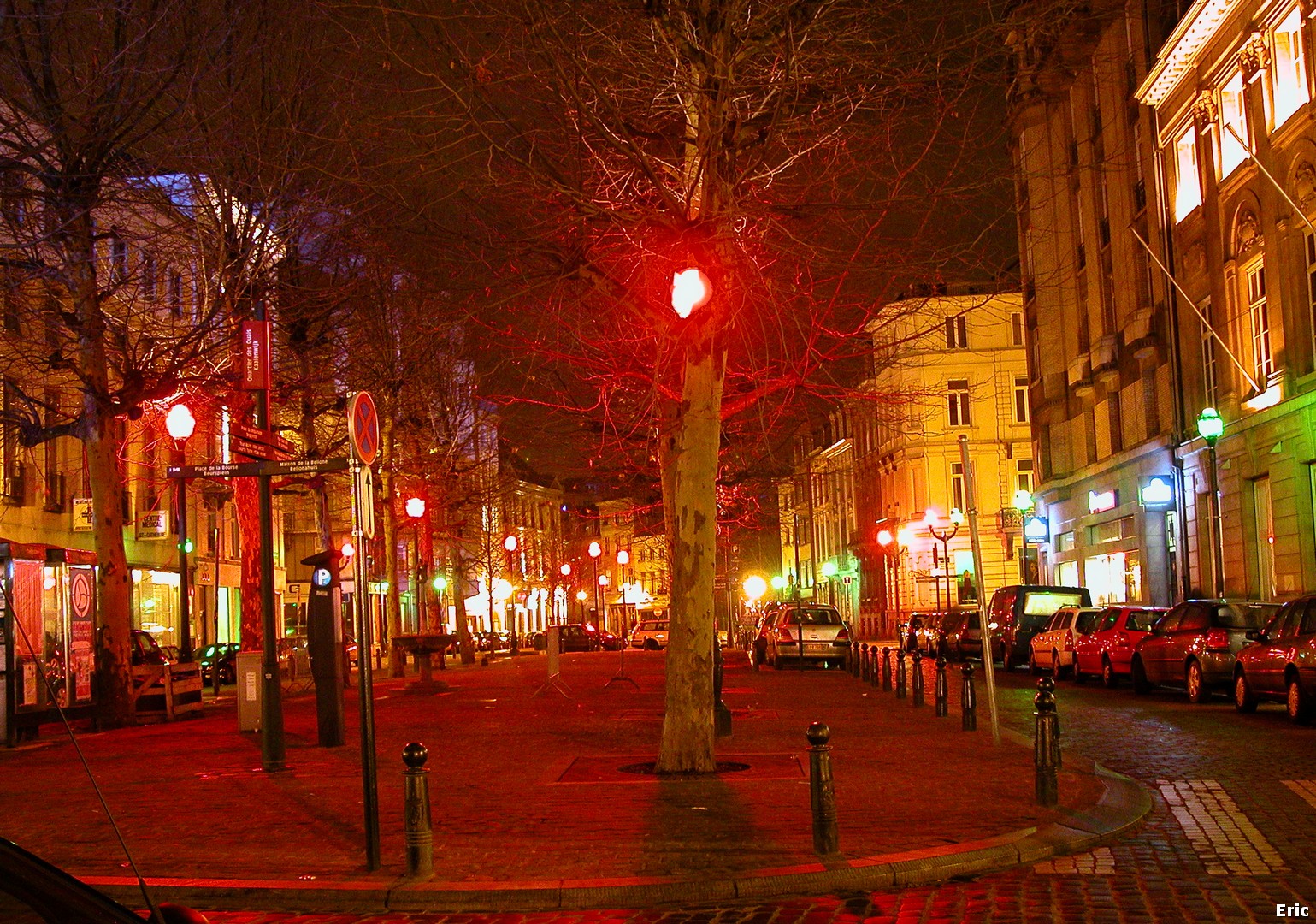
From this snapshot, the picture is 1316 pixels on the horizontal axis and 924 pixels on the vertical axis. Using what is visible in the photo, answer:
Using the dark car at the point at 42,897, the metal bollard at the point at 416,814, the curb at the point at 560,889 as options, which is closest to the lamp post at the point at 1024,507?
the curb at the point at 560,889

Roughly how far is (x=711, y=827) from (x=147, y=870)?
3760mm

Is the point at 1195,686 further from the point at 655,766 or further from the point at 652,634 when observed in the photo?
the point at 652,634

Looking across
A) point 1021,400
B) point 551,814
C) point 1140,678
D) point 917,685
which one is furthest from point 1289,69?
point 1021,400

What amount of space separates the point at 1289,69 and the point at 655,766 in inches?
998

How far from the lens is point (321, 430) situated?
42.9 metres

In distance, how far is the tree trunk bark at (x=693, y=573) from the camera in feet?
43.0

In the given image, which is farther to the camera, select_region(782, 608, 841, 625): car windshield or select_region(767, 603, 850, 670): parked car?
select_region(782, 608, 841, 625): car windshield

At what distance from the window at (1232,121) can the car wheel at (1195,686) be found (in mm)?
16600

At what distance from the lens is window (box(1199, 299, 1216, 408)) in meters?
38.4

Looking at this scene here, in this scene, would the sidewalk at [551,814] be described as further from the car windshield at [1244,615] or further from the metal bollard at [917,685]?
the car windshield at [1244,615]

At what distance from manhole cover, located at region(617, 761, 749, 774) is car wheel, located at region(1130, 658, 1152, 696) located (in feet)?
44.9

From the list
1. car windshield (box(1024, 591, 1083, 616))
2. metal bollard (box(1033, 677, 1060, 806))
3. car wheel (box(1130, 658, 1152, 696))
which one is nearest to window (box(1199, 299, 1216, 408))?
car windshield (box(1024, 591, 1083, 616))

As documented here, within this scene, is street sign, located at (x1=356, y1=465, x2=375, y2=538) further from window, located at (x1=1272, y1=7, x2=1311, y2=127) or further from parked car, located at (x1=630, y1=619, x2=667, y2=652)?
parked car, located at (x1=630, y1=619, x2=667, y2=652)

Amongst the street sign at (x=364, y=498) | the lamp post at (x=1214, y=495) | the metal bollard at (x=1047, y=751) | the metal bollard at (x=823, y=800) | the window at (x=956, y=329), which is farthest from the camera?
the lamp post at (x=1214, y=495)
